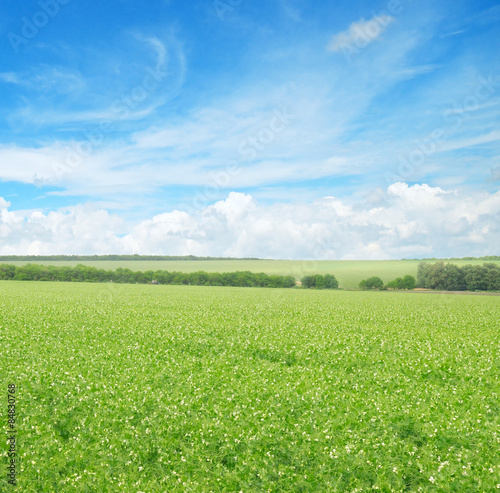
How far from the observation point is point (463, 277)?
91812mm

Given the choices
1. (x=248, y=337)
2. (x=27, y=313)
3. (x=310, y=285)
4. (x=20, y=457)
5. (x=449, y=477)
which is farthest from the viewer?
(x=310, y=285)

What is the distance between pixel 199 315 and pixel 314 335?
37.0 feet

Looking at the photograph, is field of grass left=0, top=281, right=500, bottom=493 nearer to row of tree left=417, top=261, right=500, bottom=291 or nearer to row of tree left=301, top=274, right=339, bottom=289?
row of tree left=301, top=274, right=339, bottom=289

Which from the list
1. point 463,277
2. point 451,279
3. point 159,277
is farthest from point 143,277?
point 463,277

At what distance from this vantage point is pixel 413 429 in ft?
33.4

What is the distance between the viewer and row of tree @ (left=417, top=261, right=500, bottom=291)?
90.4 meters

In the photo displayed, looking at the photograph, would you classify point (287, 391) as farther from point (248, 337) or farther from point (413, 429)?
point (248, 337)

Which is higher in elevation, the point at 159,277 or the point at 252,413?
the point at 252,413

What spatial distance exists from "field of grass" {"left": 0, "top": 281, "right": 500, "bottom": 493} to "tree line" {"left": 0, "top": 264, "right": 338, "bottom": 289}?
82781 mm

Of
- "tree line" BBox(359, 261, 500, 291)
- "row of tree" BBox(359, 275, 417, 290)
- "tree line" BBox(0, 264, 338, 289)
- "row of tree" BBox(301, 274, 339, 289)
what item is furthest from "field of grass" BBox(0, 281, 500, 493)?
"tree line" BBox(0, 264, 338, 289)

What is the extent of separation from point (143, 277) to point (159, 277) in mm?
5502

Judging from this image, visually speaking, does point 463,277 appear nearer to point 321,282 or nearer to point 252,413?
point 321,282

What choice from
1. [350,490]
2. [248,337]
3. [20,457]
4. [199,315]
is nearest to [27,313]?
[199,315]

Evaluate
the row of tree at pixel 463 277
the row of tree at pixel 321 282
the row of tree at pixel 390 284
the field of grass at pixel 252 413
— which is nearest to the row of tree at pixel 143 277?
the row of tree at pixel 321 282
